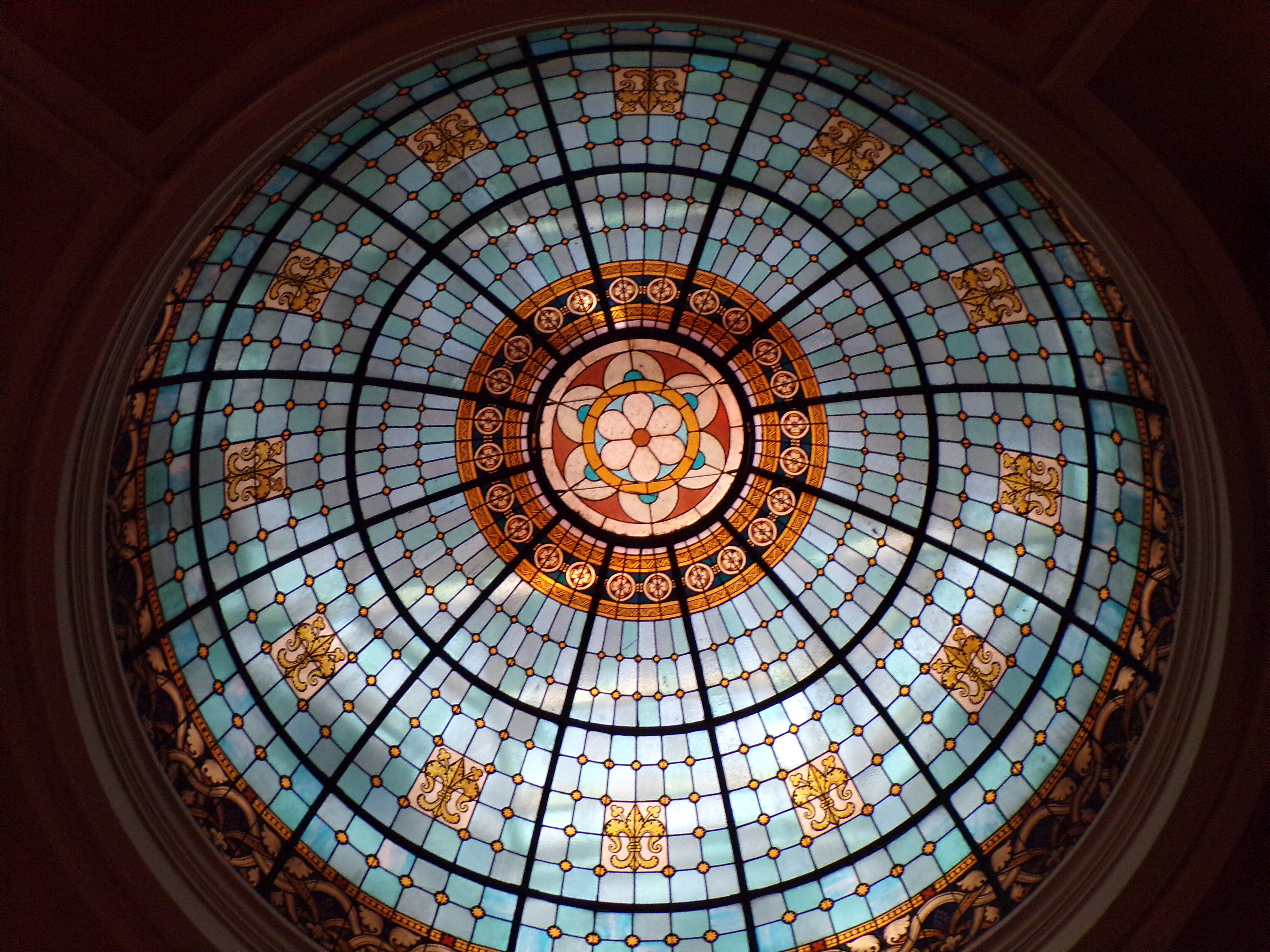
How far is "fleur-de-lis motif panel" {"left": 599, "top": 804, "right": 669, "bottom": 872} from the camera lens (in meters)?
12.0

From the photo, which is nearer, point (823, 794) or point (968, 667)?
point (968, 667)

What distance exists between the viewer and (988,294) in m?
11.2

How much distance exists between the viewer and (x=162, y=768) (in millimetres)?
9922

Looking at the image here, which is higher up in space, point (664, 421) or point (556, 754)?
point (664, 421)

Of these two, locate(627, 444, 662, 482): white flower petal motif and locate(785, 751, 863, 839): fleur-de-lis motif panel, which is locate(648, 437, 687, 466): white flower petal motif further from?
locate(785, 751, 863, 839): fleur-de-lis motif panel

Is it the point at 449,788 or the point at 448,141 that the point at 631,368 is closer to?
the point at 448,141

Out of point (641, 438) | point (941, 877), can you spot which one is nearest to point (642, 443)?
point (641, 438)

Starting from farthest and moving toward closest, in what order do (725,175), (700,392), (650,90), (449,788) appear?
(700,392), (449,788), (725,175), (650,90)

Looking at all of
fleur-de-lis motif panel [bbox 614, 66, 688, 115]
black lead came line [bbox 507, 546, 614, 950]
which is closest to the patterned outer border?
black lead came line [bbox 507, 546, 614, 950]

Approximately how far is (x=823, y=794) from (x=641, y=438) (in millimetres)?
4447

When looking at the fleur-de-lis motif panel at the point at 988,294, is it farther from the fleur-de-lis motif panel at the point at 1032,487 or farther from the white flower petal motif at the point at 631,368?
the white flower petal motif at the point at 631,368

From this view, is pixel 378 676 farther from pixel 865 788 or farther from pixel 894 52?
pixel 894 52

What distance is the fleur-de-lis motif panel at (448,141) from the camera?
10586 millimetres

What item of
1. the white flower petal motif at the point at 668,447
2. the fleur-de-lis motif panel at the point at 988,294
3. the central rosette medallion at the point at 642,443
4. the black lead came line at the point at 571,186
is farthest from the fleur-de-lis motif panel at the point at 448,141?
the fleur-de-lis motif panel at the point at 988,294
